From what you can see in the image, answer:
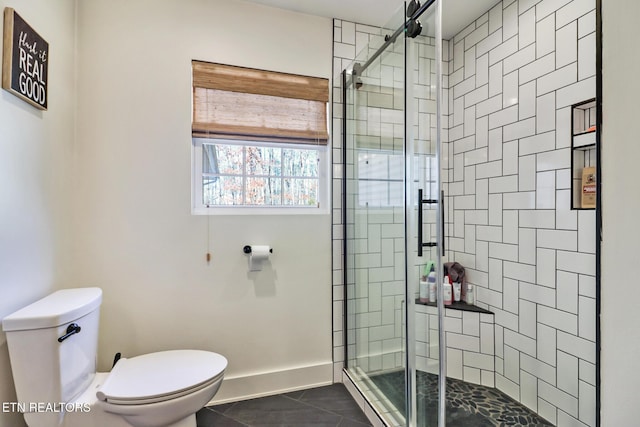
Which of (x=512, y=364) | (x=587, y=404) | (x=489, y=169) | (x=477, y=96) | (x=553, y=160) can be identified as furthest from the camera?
(x=477, y=96)

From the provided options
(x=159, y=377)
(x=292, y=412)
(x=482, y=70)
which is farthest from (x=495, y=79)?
(x=159, y=377)

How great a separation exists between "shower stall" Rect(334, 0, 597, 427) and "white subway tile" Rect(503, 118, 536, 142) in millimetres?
19

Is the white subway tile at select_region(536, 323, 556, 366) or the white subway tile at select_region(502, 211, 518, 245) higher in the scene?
the white subway tile at select_region(502, 211, 518, 245)

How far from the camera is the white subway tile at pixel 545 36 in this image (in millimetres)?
1681

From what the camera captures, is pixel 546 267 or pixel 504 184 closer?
pixel 546 267

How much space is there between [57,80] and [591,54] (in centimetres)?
258

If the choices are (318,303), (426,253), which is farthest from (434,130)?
(318,303)

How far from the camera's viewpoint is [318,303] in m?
2.07

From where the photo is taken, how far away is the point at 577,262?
1546mm

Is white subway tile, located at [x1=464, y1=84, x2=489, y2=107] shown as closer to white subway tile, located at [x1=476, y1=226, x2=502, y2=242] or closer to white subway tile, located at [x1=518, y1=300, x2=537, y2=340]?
white subway tile, located at [x1=476, y1=226, x2=502, y2=242]

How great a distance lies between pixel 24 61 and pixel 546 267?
2664 millimetres

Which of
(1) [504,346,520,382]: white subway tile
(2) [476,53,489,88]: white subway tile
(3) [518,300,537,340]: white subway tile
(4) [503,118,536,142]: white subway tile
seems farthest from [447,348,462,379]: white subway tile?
(2) [476,53,489,88]: white subway tile

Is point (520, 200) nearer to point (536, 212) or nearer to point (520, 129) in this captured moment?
point (536, 212)

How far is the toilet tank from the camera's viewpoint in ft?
3.86
